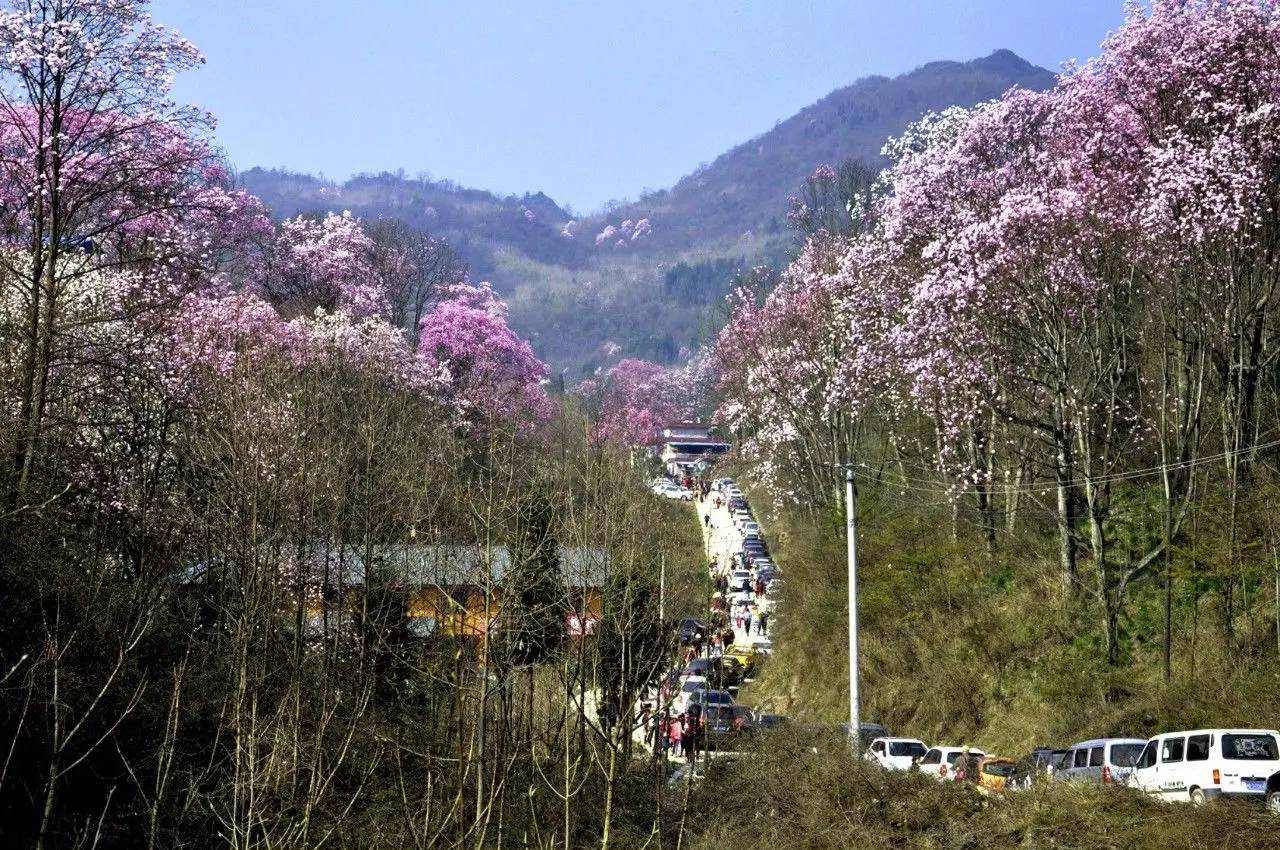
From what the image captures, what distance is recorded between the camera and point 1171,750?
23281 mm

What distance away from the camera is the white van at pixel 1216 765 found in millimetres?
21797

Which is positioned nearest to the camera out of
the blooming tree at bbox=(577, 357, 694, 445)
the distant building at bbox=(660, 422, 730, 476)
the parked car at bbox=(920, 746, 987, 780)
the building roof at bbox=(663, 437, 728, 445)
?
the parked car at bbox=(920, 746, 987, 780)

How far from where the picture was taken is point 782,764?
24344 mm

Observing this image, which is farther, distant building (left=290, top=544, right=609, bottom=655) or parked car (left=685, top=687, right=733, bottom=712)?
parked car (left=685, top=687, right=733, bottom=712)

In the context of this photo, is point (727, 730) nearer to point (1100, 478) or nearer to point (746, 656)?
point (1100, 478)

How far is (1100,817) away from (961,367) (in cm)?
1701

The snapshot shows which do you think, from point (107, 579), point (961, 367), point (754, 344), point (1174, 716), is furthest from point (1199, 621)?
point (754, 344)

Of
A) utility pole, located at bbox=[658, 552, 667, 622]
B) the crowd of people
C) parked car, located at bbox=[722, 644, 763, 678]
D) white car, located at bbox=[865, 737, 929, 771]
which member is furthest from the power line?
parked car, located at bbox=[722, 644, 763, 678]

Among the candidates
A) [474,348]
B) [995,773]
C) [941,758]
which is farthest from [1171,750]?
[474,348]

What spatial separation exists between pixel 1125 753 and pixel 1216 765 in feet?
8.31

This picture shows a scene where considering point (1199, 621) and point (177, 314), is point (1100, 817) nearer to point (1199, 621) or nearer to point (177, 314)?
point (1199, 621)

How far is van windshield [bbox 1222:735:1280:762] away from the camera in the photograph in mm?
21922

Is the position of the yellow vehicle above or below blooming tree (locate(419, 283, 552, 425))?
below

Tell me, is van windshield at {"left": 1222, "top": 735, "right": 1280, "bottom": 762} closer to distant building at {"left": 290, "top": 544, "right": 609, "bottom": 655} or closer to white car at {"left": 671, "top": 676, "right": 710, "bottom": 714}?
distant building at {"left": 290, "top": 544, "right": 609, "bottom": 655}
